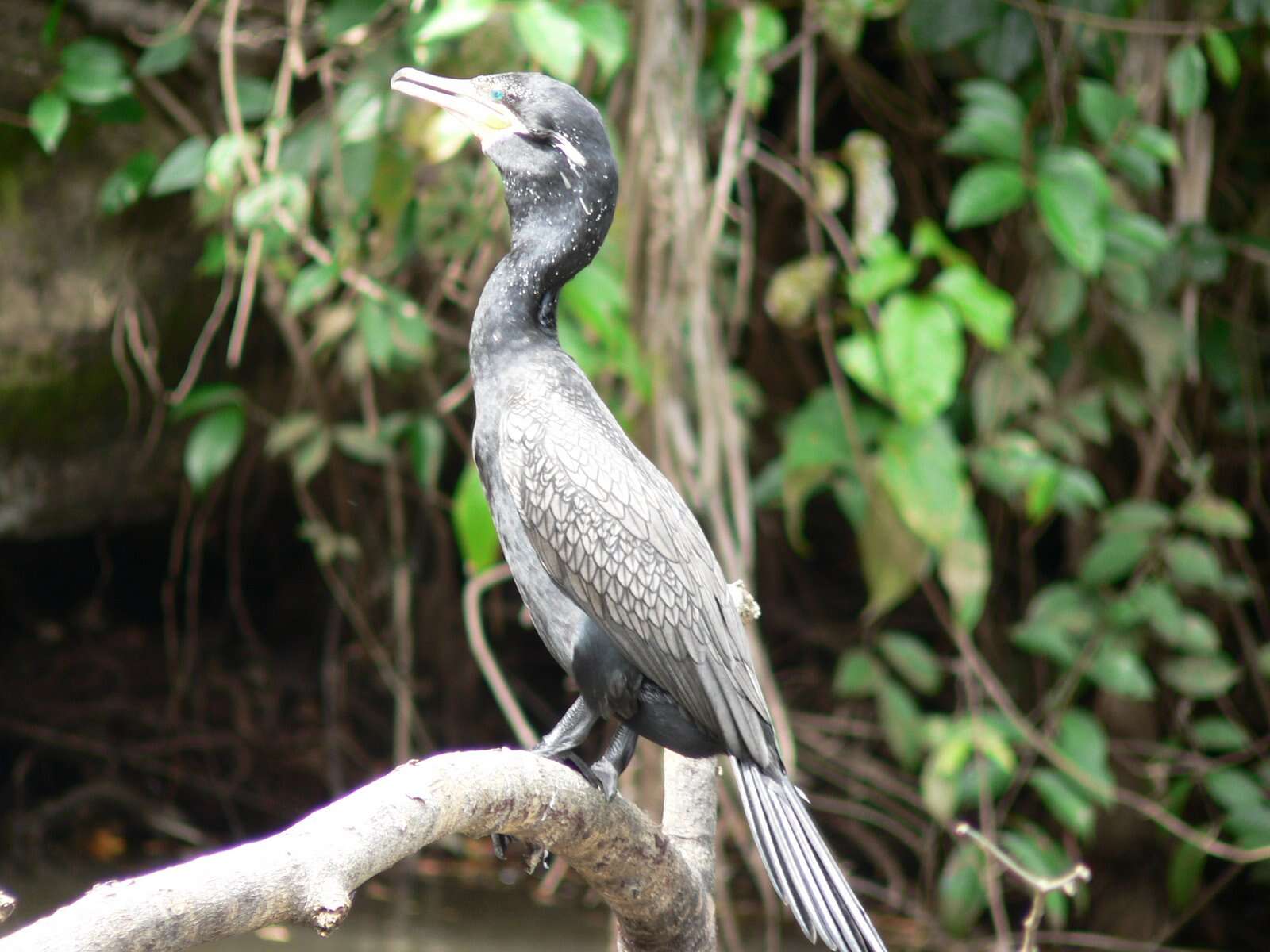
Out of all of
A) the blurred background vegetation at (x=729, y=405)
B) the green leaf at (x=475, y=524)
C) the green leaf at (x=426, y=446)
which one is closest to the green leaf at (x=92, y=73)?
the blurred background vegetation at (x=729, y=405)

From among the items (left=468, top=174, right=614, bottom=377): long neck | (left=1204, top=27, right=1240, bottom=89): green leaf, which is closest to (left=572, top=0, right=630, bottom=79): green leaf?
(left=468, top=174, right=614, bottom=377): long neck

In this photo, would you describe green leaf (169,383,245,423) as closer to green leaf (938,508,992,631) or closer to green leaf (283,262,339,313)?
green leaf (283,262,339,313)

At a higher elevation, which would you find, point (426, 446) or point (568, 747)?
point (568, 747)

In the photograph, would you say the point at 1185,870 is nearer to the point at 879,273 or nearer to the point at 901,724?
the point at 901,724

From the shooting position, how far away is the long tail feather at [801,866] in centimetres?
137

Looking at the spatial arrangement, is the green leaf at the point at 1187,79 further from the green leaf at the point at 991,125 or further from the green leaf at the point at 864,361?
the green leaf at the point at 864,361

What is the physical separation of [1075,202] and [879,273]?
0.43m

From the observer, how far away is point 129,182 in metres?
3.08

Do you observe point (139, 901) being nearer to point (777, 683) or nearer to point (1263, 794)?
point (1263, 794)

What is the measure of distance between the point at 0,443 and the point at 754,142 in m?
1.88

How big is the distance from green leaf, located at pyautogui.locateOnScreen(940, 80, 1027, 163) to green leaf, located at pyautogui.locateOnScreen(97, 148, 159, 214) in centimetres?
172

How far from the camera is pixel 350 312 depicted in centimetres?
285

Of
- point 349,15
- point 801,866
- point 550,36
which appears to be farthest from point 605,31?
point 801,866

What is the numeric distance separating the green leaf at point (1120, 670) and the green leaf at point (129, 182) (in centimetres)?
237
